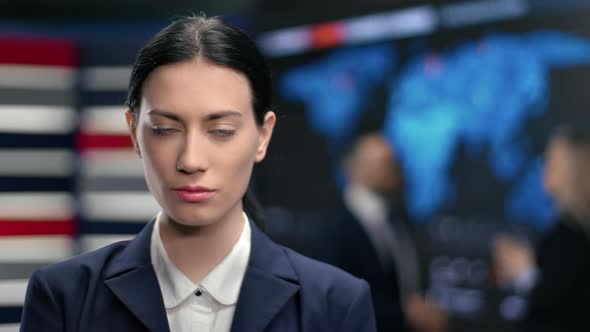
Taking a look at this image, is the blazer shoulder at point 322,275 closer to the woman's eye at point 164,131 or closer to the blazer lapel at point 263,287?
the blazer lapel at point 263,287

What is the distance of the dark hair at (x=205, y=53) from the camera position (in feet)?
4.08

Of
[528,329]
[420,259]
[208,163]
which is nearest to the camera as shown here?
[208,163]

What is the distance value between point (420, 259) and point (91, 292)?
12.0ft

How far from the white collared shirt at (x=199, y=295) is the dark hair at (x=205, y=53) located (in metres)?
0.23

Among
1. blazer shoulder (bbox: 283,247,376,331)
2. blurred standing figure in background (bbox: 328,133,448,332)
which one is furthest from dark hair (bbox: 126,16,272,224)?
blurred standing figure in background (bbox: 328,133,448,332)

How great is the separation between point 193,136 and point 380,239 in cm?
289

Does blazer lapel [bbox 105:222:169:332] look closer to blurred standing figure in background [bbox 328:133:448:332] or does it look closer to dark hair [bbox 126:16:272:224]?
dark hair [bbox 126:16:272:224]

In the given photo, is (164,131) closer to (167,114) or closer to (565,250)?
(167,114)

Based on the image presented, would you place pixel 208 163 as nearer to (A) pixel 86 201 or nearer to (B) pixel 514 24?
(B) pixel 514 24

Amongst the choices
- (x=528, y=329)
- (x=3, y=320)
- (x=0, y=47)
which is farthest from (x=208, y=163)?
(x=0, y=47)

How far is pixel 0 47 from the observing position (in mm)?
5844

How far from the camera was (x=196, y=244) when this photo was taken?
1.30m

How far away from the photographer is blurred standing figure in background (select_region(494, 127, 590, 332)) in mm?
3568

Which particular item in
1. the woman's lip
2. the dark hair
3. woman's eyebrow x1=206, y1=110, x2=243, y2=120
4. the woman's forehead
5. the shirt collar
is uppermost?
the dark hair
